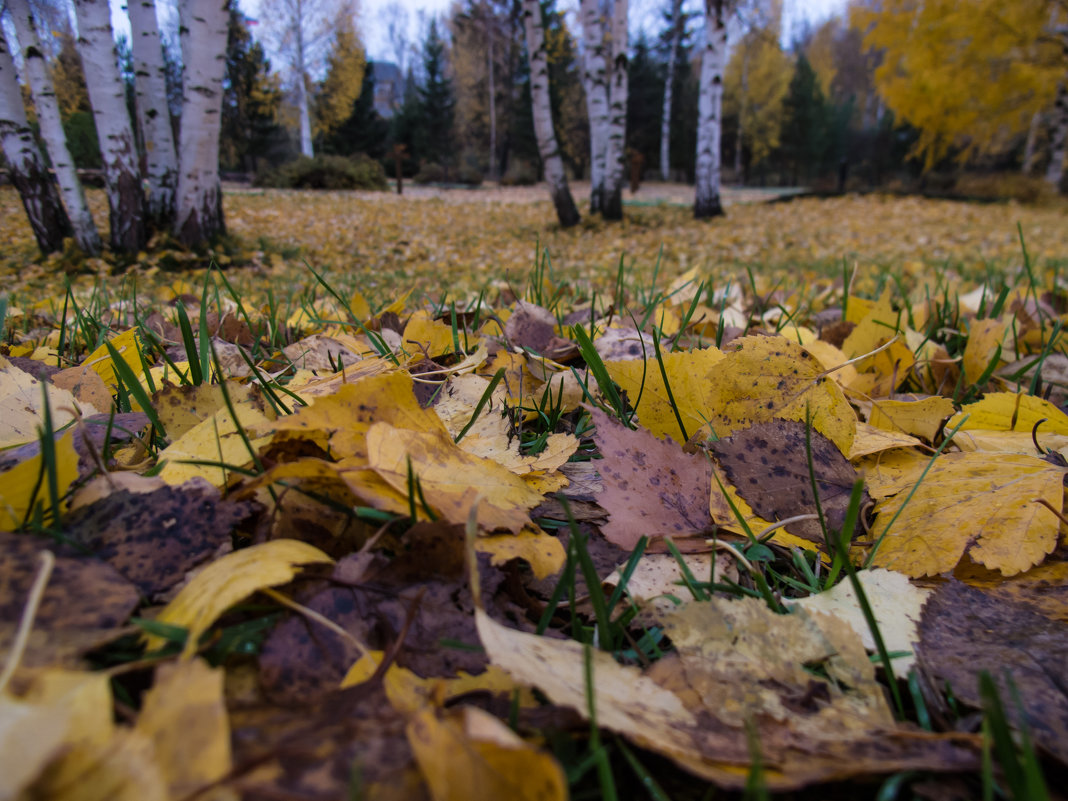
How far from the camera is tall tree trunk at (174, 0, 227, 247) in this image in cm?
562

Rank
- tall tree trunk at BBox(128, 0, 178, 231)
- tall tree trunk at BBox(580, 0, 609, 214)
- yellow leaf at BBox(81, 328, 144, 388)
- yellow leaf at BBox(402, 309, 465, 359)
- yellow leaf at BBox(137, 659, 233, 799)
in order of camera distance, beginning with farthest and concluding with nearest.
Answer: tall tree trunk at BBox(580, 0, 609, 214)
tall tree trunk at BBox(128, 0, 178, 231)
yellow leaf at BBox(402, 309, 465, 359)
yellow leaf at BBox(81, 328, 144, 388)
yellow leaf at BBox(137, 659, 233, 799)

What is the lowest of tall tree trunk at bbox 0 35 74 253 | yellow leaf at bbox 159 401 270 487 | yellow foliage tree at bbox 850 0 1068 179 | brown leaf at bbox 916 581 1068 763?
brown leaf at bbox 916 581 1068 763

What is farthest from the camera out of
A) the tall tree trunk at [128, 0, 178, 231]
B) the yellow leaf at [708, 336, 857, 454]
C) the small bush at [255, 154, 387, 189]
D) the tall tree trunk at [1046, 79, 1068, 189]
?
the small bush at [255, 154, 387, 189]

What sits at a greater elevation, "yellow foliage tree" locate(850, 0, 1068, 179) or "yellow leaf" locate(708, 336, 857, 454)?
"yellow foliage tree" locate(850, 0, 1068, 179)

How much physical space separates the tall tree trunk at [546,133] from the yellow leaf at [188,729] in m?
9.89

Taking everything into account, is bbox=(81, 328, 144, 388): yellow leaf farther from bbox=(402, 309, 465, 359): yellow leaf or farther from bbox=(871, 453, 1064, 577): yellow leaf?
bbox=(871, 453, 1064, 577): yellow leaf

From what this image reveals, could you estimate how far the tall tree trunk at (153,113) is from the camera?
6312 millimetres

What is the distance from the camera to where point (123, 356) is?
964 mm

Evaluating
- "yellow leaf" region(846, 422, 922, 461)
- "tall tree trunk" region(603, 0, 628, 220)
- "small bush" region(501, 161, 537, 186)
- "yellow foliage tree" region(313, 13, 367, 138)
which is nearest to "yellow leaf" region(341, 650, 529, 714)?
"yellow leaf" region(846, 422, 922, 461)

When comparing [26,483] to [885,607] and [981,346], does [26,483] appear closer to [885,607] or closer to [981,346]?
[885,607]

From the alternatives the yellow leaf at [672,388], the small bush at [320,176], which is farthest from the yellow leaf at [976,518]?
the small bush at [320,176]

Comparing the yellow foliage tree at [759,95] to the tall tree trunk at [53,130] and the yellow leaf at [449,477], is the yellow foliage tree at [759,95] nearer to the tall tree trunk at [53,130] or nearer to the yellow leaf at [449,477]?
the tall tree trunk at [53,130]

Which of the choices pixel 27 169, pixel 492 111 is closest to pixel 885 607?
pixel 27 169

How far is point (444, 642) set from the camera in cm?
49
